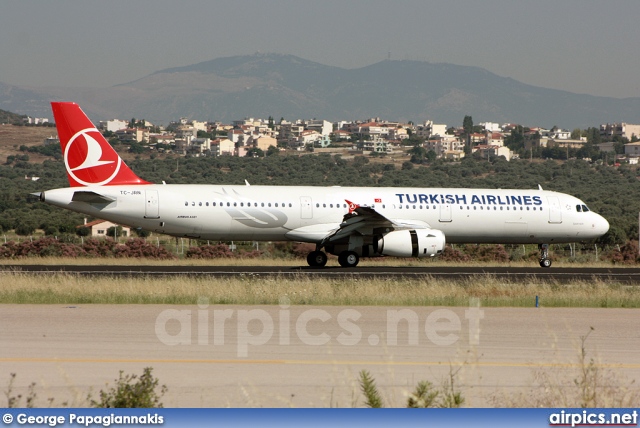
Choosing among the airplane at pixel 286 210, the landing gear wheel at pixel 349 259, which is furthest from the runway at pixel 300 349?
the landing gear wheel at pixel 349 259

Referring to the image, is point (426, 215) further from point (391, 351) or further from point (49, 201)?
point (391, 351)

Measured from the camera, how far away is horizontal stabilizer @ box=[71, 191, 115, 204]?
99.2 feet

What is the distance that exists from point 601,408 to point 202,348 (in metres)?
6.05

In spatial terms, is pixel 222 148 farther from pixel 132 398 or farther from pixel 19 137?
pixel 132 398

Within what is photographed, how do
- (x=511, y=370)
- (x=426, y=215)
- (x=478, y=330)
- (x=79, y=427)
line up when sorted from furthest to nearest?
(x=426, y=215)
(x=478, y=330)
(x=511, y=370)
(x=79, y=427)

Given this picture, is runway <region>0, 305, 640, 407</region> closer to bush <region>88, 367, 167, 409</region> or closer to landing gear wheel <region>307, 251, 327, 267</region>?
bush <region>88, 367, 167, 409</region>

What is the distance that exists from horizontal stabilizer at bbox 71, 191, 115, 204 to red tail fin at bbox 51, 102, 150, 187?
1.01 metres

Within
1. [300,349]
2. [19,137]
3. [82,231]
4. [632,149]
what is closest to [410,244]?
[300,349]

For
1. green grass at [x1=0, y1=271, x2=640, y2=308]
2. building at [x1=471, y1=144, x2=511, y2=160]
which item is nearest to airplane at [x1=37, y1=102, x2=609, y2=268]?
green grass at [x1=0, y1=271, x2=640, y2=308]

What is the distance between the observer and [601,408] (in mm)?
8898

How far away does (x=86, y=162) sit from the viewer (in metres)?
31.5

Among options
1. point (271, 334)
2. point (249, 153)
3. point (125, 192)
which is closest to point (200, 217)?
point (125, 192)

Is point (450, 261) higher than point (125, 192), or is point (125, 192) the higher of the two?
point (125, 192)

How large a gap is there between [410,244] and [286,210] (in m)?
4.64
